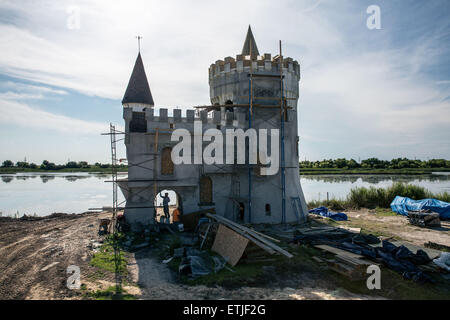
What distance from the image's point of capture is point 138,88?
18.9 metres

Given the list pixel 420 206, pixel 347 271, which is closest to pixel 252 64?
pixel 347 271

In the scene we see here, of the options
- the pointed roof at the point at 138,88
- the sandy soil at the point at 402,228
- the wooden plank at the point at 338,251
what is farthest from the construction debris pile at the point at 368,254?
the pointed roof at the point at 138,88

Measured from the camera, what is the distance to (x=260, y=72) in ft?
59.8

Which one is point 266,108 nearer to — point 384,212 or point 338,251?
point 338,251

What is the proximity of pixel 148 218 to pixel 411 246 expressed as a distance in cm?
1398

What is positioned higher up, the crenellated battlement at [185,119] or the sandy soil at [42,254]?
the crenellated battlement at [185,119]

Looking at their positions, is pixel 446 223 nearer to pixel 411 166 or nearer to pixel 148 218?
pixel 148 218

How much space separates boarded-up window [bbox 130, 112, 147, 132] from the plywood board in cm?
791

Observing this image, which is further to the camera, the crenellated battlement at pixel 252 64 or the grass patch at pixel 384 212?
the grass patch at pixel 384 212

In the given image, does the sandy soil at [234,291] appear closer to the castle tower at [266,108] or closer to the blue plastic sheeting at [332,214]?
the castle tower at [266,108]

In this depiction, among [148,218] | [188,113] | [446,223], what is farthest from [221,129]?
[446,223]

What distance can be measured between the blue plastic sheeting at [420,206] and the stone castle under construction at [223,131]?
29.7 ft

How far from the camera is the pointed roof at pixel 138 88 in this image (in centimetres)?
1856

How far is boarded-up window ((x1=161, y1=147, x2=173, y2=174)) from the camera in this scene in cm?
1628
